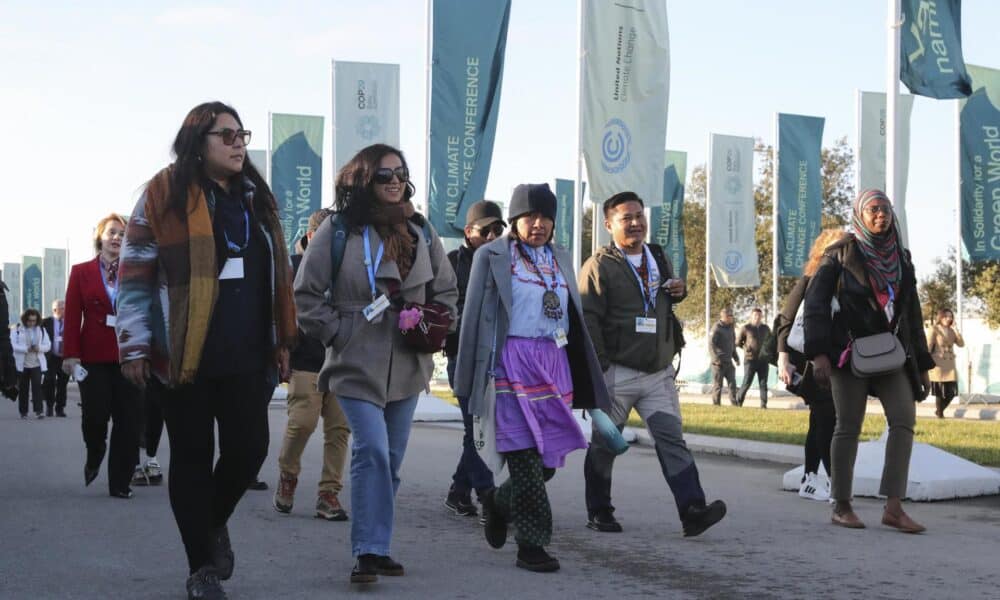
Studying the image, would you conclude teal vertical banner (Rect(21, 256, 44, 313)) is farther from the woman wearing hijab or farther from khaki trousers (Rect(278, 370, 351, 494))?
the woman wearing hijab

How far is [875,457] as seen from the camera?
10.1 metres

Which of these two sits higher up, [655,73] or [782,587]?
[655,73]

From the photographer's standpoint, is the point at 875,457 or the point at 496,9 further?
the point at 496,9

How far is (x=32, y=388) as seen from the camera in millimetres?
22734

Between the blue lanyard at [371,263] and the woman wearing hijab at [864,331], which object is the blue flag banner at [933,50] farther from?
the blue lanyard at [371,263]

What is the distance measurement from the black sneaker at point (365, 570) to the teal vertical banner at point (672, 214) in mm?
29002

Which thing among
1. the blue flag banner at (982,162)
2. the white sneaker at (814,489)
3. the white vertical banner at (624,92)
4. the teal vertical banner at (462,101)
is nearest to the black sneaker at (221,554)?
the white sneaker at (814,489)

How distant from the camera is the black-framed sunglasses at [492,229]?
839 cm

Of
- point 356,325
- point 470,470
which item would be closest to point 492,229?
point 470,470

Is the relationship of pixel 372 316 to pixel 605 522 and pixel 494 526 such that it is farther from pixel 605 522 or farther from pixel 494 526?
pixel 605 522

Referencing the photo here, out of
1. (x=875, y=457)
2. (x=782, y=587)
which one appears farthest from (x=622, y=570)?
(x=875, y=457)

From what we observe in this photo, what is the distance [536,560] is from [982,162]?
760 inches

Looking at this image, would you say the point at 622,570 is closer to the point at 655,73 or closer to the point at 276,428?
the point at 655,73

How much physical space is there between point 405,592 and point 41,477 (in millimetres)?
6245
